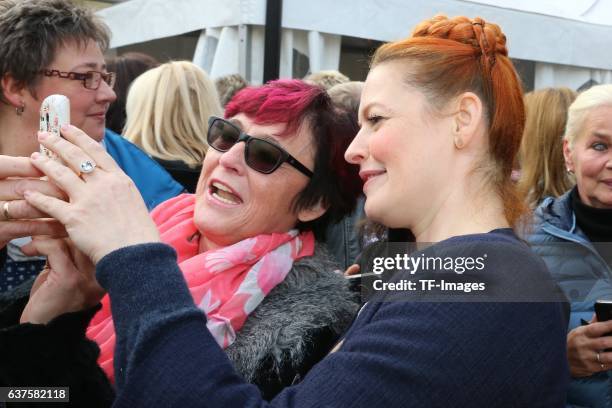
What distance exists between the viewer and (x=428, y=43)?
4.51 feet

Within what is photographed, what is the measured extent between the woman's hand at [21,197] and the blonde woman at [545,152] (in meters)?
2.26

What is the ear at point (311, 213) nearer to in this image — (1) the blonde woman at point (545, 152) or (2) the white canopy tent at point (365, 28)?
(1) the blonde woman at point (545, 152)

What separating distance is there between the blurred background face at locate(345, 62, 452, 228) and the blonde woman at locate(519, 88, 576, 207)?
1.80 metres

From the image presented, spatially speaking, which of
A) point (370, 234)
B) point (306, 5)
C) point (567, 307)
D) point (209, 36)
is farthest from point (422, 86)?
point (209, 36)

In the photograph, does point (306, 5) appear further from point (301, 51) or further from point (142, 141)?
point (142, 141)

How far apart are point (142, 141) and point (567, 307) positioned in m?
2.22

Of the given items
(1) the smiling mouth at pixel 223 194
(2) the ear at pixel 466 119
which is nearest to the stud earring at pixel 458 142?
(2) the ear at pixel 466 119

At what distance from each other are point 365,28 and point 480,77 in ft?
9.89

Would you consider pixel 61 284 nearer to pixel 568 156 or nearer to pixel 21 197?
pixel 21 197

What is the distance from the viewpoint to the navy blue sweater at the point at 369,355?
1.03m

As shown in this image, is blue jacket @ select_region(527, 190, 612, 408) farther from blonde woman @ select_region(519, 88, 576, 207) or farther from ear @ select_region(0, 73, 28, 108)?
ear @ select_region(0, 73, 28, 108)

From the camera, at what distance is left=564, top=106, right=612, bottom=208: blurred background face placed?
2523mm

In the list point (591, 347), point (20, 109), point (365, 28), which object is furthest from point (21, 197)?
point (365, 28)

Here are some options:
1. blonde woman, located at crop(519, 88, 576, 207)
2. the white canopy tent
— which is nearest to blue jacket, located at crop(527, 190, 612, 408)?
blonde woman, located at crop(519, 88, 576, 207)
